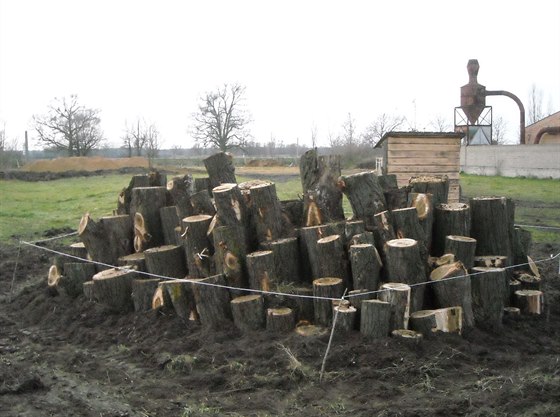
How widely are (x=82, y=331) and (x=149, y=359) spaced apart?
A: 4.26 feet

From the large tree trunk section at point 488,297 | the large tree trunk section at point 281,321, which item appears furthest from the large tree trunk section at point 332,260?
the large tree trunk section at point 488,297

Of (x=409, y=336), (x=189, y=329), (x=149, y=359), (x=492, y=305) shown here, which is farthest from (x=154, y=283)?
(x=492, y=305)

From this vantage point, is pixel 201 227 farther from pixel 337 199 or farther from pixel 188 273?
pixel 337 199

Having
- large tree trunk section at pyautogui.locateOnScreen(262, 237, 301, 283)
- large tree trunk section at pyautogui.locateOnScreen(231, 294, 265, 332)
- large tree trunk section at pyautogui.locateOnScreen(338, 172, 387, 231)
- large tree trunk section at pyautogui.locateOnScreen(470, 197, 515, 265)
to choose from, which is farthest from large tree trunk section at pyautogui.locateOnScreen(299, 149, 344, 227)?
large tree trunk section at pyautogui.locateOnScreen(470, 197, 515, 265)

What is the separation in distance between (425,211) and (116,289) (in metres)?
3.54

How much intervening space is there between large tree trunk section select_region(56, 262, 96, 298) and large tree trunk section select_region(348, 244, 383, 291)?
365 centimetres

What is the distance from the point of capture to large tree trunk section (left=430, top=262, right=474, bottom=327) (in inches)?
236

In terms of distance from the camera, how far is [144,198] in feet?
26.1

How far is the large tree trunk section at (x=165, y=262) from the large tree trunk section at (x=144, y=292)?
0.45ft

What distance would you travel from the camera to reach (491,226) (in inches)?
271

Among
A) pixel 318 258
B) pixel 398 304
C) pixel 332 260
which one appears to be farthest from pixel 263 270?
pixel 398 304

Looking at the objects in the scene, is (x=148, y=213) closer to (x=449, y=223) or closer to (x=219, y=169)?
(x=219, y=169)

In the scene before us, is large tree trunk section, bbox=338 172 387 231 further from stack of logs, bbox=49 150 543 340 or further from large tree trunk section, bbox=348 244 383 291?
large tree trunk section, bbox=348 244 383 291

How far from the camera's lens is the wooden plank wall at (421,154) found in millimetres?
13680
